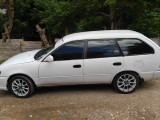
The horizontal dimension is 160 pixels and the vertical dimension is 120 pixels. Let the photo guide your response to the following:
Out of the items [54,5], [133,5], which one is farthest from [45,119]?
[54,5]

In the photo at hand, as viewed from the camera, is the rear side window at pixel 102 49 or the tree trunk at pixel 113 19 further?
the tree trunk at pixel 113 19

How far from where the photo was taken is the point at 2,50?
13.0 m

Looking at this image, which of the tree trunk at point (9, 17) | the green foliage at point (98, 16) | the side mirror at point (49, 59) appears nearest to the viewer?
the side mirror at point (49, 59)

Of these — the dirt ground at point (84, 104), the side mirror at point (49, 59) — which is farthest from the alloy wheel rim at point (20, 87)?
the side mirror at point (49, 59)

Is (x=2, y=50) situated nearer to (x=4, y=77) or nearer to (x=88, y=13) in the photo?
(x=88, y=13)

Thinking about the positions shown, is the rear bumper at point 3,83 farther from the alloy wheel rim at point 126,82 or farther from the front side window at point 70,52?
the alloy wheel rim at point 126,82

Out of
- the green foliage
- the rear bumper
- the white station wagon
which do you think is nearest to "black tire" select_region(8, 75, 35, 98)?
the white station wagon

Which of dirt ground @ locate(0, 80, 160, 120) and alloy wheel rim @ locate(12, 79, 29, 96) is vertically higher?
alloy wheel rim @ locate(12, 79, 29, 96)

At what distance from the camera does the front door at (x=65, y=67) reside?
749cm

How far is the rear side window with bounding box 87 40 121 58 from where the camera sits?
24.7 feet

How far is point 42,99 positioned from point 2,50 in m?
6.07

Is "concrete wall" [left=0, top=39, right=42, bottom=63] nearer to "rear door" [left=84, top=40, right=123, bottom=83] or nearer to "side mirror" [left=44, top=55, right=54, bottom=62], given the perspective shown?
"side mirror" [left=44, top=55, right=54, bottom=62]

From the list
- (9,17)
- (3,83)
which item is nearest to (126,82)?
(3,83)

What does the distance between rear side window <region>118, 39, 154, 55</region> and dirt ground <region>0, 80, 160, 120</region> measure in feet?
3.38
